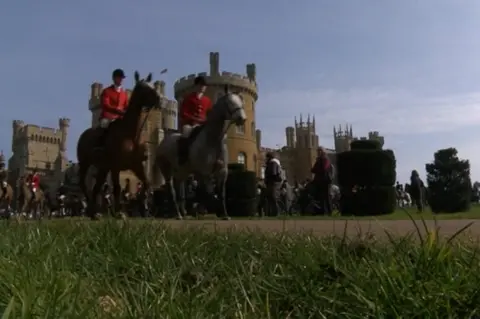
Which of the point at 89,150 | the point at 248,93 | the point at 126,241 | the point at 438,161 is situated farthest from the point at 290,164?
the point at 126,241

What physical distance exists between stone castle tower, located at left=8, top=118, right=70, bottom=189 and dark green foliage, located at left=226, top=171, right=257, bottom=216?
66518mm

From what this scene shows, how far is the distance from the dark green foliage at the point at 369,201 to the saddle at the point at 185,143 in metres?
6.77

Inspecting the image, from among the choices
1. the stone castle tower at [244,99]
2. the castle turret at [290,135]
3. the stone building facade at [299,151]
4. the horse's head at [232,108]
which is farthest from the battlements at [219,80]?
the horse's head at [232,108]

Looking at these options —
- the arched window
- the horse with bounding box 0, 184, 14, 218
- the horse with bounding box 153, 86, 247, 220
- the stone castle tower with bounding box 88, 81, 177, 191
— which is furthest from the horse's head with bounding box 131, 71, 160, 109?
the stone castle tower with bounding box 88, 81, 177, 191

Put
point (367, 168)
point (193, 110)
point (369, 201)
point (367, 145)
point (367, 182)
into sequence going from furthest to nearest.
Answer: point (367, 145) < point (367, 168) < point (367, 182) < point (369, 201) < point (193, 110)

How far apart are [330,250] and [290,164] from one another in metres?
93.8

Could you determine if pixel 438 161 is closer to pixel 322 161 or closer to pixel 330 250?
pixel 322 161

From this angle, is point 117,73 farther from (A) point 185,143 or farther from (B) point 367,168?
(B) point 367,168

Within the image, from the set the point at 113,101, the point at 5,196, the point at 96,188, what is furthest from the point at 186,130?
the point at 5,196

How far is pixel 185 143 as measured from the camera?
39.2 feet

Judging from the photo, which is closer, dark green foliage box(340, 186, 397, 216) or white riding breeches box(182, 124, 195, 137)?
white riding breeches box(182, 124, 195, 137)

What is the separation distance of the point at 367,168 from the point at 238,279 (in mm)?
14888

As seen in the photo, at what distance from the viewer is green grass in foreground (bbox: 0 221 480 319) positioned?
87.3 inches

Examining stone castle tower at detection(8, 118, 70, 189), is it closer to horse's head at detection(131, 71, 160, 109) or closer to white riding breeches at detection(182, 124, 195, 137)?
white riding breeches at detection(182, 124, 195, 137)
